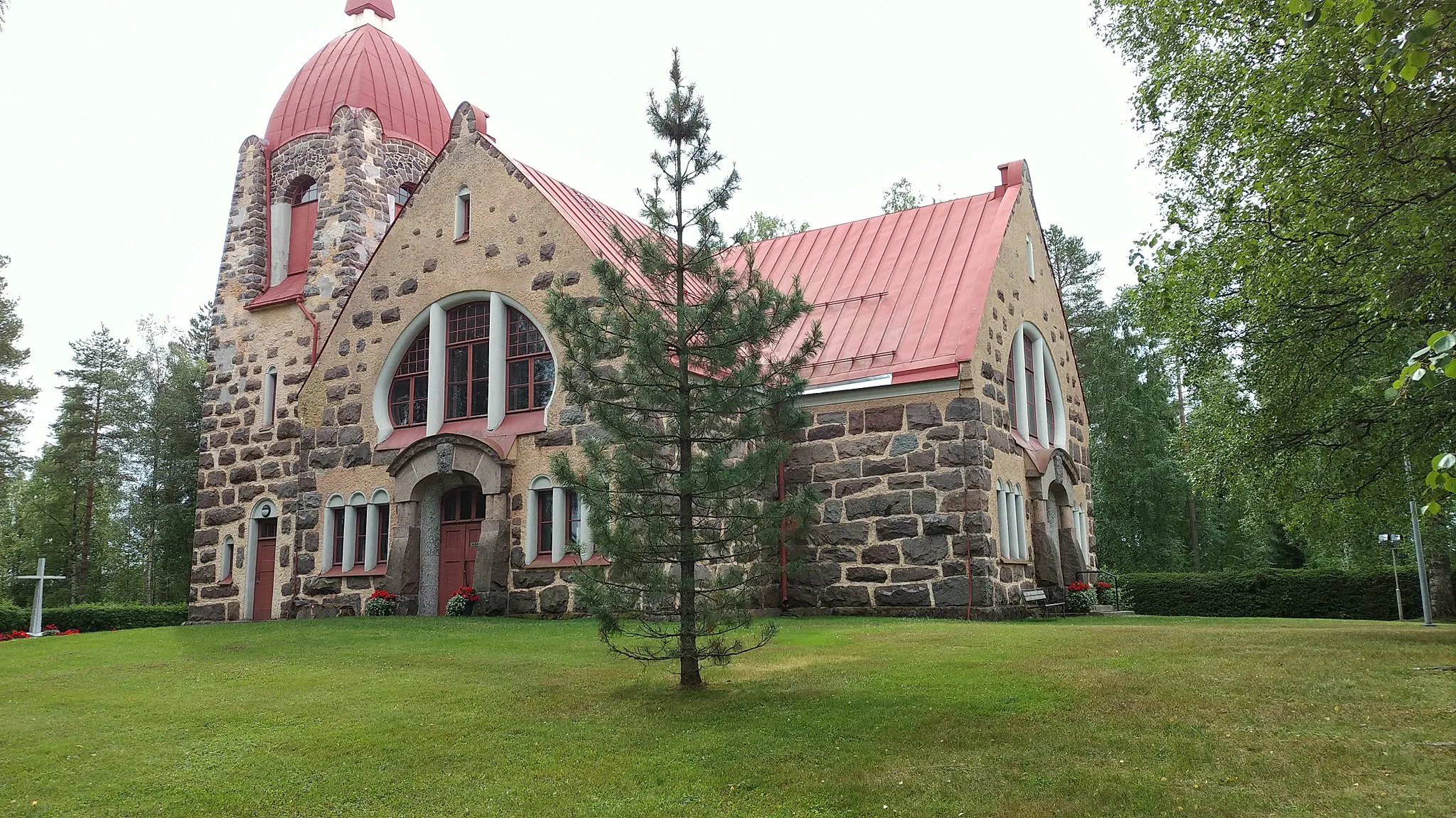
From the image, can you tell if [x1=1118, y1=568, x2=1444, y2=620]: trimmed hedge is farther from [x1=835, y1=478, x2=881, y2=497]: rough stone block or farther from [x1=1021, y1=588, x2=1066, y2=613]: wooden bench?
[x1=835, y1=478, x2=881, y2=497]: rough stone block

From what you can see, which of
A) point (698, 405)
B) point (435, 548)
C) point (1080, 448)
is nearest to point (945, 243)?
point (1080, 448)

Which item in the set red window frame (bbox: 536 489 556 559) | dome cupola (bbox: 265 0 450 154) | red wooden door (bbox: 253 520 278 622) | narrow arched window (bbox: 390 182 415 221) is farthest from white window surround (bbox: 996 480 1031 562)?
narrow arched window (bbox: 390 182 415 221)

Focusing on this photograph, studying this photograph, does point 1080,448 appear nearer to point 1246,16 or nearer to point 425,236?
point 1246,16

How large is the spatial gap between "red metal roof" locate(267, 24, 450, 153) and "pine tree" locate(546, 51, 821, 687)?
1749 centimetres

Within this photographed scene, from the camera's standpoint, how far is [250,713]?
898 centimetres

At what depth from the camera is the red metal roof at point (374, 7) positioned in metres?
26.9

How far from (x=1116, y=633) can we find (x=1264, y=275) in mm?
4871

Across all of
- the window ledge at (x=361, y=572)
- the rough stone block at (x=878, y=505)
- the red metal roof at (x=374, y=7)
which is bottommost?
the window ledge at (x=361, y=572)

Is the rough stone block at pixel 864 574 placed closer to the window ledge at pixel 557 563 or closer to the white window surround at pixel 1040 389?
the window ledge at pixel 557 563

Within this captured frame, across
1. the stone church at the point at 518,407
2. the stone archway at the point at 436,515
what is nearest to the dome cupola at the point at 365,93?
the stone church at the point at 518,407

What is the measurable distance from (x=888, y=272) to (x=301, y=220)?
1451 cm

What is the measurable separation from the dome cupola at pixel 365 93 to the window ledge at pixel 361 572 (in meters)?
10.7

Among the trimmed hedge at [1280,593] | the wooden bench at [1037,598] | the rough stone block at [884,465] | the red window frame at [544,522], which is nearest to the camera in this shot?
the red window frame at [544,522]

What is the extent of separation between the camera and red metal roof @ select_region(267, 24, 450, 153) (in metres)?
24.8
